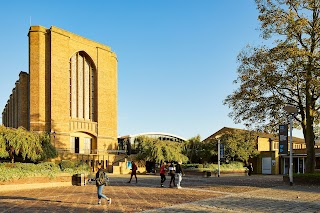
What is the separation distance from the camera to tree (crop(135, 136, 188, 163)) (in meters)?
43.5

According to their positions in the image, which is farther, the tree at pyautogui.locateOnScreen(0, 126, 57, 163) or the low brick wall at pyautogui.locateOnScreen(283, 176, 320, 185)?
the tree at pyautogui.locateOnScreen(0, 126, 57, 163)

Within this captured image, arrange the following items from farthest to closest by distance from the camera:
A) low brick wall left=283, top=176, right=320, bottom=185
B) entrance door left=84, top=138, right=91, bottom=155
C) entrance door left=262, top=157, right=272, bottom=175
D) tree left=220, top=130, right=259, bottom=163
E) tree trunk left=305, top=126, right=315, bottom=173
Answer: entrance door left=84, top=138, right=91, bottom=155 < entrance door left=262, top=157, right=272, bottom=175 < tree left=220, top=130, right=259, bottom=163 < tree trunk left=305, top=126, right=315, bottom=173 < low brick wall left=283, top=176, right=320, bottom=185

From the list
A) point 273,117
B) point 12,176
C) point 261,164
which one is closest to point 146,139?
point 261,164

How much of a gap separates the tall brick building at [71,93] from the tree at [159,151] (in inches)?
339

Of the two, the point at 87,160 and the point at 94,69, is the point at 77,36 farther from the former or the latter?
the point at 87,160

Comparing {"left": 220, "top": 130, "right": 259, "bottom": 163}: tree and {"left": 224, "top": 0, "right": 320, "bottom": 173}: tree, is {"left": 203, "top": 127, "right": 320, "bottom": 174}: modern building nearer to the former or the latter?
{"left": 220, "top": 130, "right": 259, "bottom": 163}: tree

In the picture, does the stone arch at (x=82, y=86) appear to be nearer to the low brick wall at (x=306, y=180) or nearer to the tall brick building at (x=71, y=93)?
the tall brick building at (x=71, y=93)

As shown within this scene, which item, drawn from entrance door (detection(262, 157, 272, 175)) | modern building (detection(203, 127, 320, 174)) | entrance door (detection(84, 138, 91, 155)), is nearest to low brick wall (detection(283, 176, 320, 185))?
modern building (detection(203, 127, 320, 174))

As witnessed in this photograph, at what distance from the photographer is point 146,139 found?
47719mm

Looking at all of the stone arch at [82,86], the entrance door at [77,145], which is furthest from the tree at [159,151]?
the stone arch at [82,86]

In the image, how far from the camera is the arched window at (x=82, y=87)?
182ft

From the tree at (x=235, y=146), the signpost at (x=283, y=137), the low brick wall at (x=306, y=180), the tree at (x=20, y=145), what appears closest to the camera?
the low brick wall at (x=306, y=180)

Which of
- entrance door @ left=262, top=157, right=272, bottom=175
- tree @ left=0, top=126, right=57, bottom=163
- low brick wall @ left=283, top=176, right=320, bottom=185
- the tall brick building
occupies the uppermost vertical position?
the tall brick building

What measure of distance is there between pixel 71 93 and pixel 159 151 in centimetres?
1933
